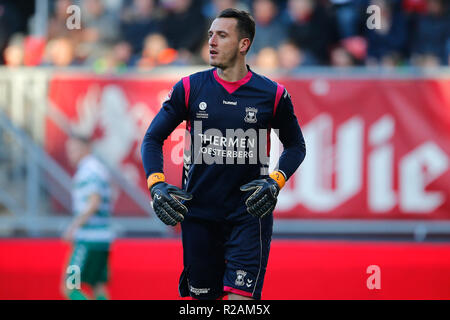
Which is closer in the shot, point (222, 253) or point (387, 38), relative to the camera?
point (222, 253)

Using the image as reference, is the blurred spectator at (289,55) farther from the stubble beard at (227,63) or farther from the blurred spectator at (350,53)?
the stubble beard at (227,63)

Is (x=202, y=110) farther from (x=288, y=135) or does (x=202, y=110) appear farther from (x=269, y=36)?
(x=269, y=36)

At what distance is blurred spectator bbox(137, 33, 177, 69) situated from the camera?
1062cm

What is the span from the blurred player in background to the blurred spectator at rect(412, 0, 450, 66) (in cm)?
502

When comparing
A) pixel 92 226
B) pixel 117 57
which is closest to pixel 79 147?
pixel 92 226

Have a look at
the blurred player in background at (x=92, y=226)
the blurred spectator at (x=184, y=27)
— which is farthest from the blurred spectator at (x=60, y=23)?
the blurred player in background at (x=92, y=226)

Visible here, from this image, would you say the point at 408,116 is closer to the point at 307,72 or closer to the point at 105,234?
the point at 307,72

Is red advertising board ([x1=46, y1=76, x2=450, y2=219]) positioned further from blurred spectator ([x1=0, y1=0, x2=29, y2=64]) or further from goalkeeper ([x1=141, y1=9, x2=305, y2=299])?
goalkeeper ([x1=141, y1=9, x2=305, y2=299])

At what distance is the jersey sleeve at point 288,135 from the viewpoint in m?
5.28

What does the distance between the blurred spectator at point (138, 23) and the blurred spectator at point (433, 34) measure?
3.87m

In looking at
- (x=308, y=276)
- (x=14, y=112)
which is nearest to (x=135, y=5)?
(x=14, y=112)

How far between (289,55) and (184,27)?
170cm

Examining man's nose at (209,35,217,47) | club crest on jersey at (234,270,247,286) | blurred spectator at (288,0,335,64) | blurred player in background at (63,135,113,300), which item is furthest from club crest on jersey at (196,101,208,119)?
blurred spectator at (288,0,335,64)

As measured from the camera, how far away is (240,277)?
4996 millimetres
